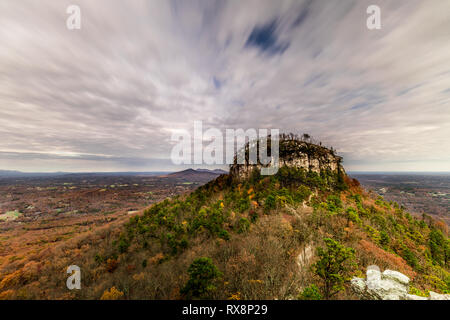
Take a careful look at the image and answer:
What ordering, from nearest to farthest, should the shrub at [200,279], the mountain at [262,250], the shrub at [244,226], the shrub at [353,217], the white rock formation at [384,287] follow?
the white rock formation at [384,287], the shrub at [200,279], the mountain at [262,250], the shrub at [353,217], the shrub at [244,226]

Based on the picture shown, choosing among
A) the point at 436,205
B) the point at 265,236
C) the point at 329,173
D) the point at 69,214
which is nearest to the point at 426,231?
the point at 329,173

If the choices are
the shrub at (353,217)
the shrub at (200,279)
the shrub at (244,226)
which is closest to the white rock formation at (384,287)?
the shrub at (200,279)

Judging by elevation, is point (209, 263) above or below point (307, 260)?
above

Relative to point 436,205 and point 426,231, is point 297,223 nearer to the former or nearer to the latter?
point 426,231

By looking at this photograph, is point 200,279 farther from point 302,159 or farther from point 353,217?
point 302,159

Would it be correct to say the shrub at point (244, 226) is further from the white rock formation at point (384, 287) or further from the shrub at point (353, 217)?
the shrub at point (353, 217)
